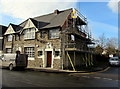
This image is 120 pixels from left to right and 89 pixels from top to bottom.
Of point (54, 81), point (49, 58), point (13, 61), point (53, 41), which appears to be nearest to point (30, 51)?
point (49, 58)

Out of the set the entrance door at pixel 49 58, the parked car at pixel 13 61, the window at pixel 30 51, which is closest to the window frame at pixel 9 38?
the window at pixel 30 51

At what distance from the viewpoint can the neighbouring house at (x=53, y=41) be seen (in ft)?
55.6

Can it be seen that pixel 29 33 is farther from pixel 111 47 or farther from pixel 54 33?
pixel 111 47

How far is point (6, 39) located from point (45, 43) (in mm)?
9842

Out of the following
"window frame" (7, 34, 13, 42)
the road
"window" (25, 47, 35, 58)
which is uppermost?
"window frame" (7, 34, 13, 42)

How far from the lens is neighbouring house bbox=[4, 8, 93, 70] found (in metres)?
17.0

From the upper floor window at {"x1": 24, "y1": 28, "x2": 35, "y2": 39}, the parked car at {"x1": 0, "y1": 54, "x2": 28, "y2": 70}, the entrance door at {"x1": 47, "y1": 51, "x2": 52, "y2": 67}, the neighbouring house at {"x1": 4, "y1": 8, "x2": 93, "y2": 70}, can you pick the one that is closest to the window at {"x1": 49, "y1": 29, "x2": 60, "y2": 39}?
the neighbouring house at {"x1": 4, "y1": 8, "x2": 93, "y2": 70}

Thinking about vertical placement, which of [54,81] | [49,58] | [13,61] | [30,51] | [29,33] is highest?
[29,33]

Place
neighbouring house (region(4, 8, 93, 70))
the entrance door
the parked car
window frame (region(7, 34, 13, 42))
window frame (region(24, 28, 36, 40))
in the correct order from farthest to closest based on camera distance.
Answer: window frame (region(7, 34, 13, 42)) → window frame (region(24, 28, 36, 40)) → the entrance door → neighbouring house (region(4, 8, 93, 70)) → the parked car

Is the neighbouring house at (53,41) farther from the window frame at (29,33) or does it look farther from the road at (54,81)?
the road at (54,81)

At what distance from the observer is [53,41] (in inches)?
697

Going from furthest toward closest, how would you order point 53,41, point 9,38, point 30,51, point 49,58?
1. point 9,38
2. point 30,51
3. point 49,58
4. point 53,41

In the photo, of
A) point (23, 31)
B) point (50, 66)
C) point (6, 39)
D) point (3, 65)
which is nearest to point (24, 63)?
point (3, 65)

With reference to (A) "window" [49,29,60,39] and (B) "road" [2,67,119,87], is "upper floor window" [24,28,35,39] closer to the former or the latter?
(A) "window" [49,29,60,39]
